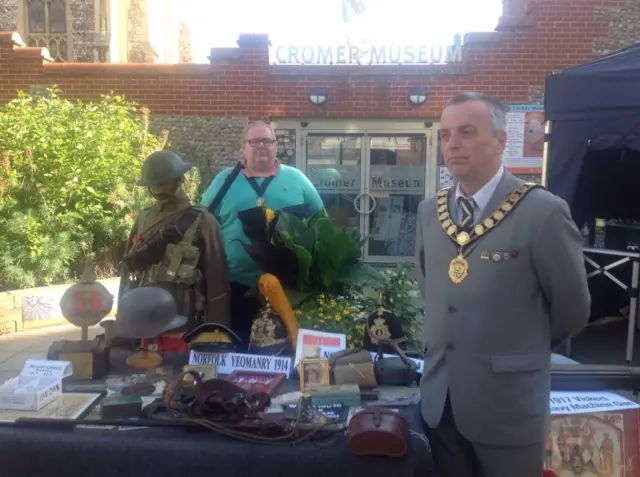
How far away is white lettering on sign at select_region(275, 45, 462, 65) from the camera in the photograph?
8555 mm

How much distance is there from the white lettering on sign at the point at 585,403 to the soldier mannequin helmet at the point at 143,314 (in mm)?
1532

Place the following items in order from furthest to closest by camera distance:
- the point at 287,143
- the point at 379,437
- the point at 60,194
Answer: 1. the point at 287,143
2. the point at 60,194
3. the point at 379,437

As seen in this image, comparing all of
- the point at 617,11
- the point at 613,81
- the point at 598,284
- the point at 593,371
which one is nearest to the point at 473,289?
the point at 593,371

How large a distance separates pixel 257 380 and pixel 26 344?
4.14 m

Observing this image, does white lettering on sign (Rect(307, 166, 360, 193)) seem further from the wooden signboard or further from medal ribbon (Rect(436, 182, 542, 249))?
medal ribbon (Rect(436, 182, 542, 249))

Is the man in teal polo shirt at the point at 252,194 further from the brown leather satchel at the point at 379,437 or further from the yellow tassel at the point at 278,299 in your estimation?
the brown leather satchel at the point at 379,437

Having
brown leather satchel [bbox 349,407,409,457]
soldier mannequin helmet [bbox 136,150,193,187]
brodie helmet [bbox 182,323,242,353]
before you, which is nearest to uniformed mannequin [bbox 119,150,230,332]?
soldier mannequin helmet [bbox 136,150,193,187]

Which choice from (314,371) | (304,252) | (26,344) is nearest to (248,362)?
(314,371)

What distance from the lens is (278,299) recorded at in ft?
8.20

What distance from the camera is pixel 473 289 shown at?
69.4 inches

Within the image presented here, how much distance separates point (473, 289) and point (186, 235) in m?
1.35

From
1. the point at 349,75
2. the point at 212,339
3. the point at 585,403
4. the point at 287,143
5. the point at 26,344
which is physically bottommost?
the point at 26,344

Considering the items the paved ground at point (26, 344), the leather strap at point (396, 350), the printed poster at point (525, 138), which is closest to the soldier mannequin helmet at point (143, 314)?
the leather strap at point (396, 350)

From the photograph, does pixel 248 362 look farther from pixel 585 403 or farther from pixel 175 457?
pixel 585 403
